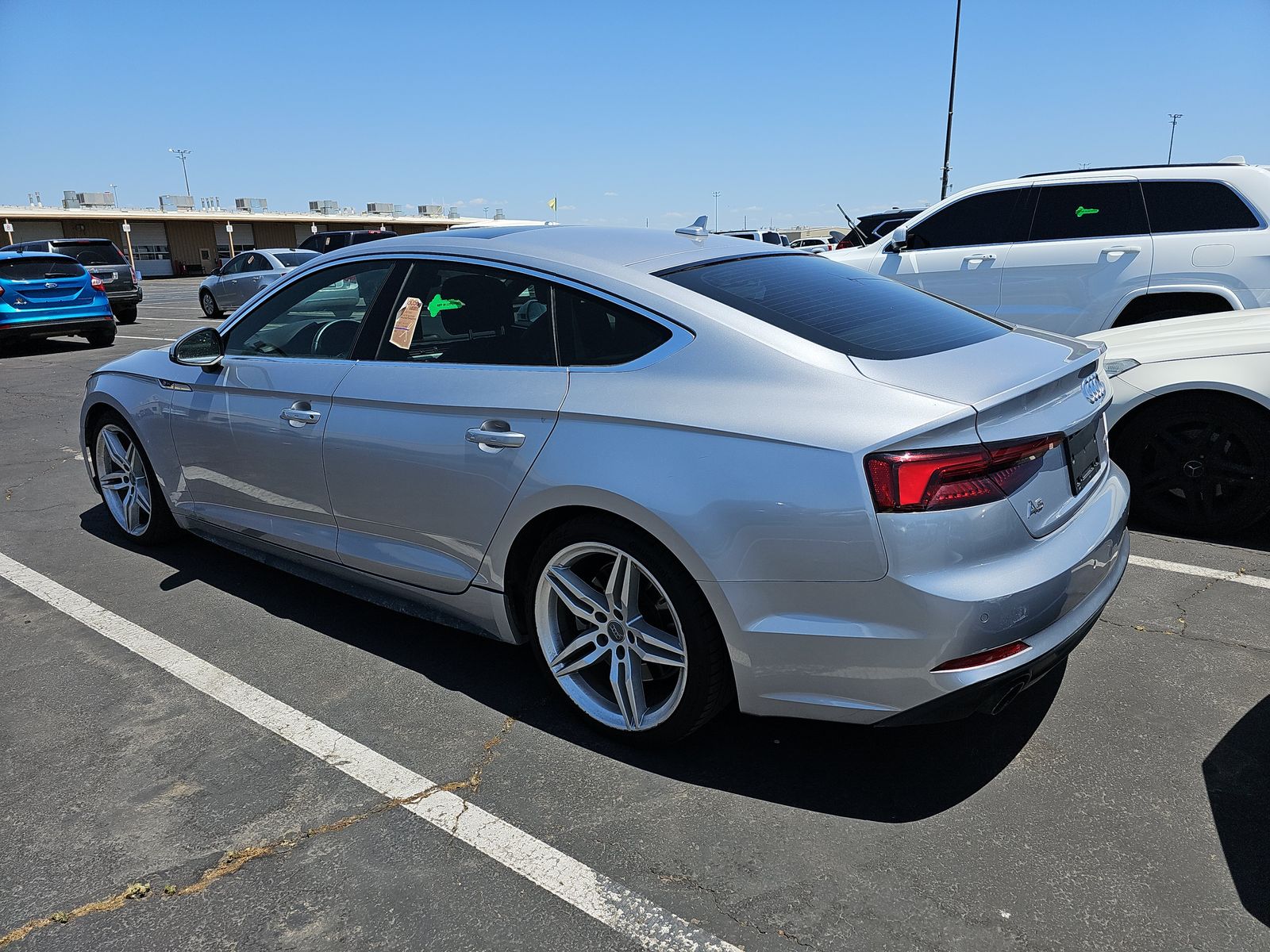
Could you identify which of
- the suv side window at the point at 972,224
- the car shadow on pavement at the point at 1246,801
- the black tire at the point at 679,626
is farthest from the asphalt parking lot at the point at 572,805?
the suv side window at the point at 972,224

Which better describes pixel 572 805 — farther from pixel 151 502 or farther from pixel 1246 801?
pixel 151 502

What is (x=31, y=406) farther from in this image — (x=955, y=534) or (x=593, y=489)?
(x=955, y=534)

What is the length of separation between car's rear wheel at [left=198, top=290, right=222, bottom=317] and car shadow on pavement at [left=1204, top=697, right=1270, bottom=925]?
21295 mm

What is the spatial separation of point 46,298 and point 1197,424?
15189mm

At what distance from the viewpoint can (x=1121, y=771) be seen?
2.81 m

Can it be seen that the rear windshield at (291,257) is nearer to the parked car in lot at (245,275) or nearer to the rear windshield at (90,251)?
the parked car in lot at (245,275)

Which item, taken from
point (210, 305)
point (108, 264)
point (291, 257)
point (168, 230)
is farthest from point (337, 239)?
point (168, 230)

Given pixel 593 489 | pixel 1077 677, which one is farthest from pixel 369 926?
pixel 1077 677

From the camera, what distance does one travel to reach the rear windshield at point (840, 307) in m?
2.81

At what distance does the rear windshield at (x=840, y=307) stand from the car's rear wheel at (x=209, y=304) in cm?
1998

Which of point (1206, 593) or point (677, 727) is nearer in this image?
point (677, 727)

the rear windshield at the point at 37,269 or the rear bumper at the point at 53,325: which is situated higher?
the rear windshield at the point at 37,269

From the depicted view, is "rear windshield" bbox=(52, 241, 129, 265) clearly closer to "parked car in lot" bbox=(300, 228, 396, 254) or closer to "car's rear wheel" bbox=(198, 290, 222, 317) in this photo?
"car's rear wheel" bbox=(198, 290, 222, 317)

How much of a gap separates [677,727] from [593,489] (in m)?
0.77
